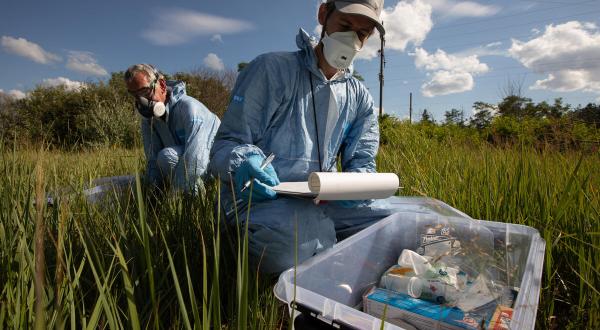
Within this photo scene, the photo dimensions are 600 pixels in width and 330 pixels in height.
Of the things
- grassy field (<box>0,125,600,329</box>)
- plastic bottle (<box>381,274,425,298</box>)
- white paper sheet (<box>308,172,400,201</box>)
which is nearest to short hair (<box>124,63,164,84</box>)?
grassy field (<box>0,125,600,329</box>)

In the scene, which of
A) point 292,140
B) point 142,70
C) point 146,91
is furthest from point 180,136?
point 292,140

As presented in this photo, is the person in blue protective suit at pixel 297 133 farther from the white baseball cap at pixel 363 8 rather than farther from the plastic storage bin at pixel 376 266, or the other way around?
the plastic storage bin at pixel 376 266

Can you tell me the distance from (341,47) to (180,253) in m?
1.25

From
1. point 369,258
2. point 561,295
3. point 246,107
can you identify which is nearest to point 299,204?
point 369,258

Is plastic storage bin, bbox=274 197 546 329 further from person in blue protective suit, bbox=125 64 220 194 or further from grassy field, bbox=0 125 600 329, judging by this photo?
person in blue protective suit, bbox=125 64 220 194

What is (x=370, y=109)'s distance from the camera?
2068 mm

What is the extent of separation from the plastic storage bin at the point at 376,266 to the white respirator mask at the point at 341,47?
86cm

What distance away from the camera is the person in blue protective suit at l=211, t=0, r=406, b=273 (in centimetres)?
146

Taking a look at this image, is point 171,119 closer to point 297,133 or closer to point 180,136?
point 180,136

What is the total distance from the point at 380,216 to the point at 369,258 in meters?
0.38

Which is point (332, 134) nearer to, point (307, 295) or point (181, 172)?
point (307, 295)

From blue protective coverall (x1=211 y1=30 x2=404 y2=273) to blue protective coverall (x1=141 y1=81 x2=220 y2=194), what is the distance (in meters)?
1.13

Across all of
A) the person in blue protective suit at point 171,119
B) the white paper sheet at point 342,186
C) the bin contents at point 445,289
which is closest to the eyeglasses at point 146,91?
the person in blue protective suit at point 171,119

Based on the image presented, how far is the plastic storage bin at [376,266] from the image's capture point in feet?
2.83
